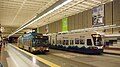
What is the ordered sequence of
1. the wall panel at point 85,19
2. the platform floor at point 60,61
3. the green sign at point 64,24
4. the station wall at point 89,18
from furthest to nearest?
1. the green sign at point 64,24
2. the wall panel at point 85,19
3. the station wall at point 89,18
4. the platform floor at point 60,61

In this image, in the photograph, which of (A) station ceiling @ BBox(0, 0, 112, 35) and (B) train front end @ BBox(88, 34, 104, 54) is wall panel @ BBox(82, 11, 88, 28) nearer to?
(A) station ceiling @ BBox(0, 0, 112, 35)

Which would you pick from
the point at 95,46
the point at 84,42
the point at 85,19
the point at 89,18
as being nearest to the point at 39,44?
the point at 84,42

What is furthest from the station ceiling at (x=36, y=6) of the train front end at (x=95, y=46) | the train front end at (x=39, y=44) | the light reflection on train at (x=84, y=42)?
the train front end at (x=95, y=46)

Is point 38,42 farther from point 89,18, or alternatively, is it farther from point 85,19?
point 85,19

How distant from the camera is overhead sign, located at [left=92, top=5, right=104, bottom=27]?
2522cm

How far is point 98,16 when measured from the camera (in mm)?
25844

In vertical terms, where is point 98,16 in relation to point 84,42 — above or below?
above

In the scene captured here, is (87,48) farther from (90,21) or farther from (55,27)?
(55,27)

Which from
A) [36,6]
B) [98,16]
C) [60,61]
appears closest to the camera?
[60,61]

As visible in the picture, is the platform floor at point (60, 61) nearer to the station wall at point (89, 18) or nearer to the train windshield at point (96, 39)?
the train windshield at point (96, 39)

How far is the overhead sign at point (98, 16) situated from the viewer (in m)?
25.2

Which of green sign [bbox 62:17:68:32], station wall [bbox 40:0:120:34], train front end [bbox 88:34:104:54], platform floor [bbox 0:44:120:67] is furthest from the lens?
green sign [bbox 62:17:68:32]

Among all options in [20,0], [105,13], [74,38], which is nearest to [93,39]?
[74,38]

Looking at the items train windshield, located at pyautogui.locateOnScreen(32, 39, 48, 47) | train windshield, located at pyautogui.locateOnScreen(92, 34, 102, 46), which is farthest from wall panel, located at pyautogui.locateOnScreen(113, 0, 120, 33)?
train windshield, located at pyautogui.locateOnScreen(32, 39, 48, 47)
